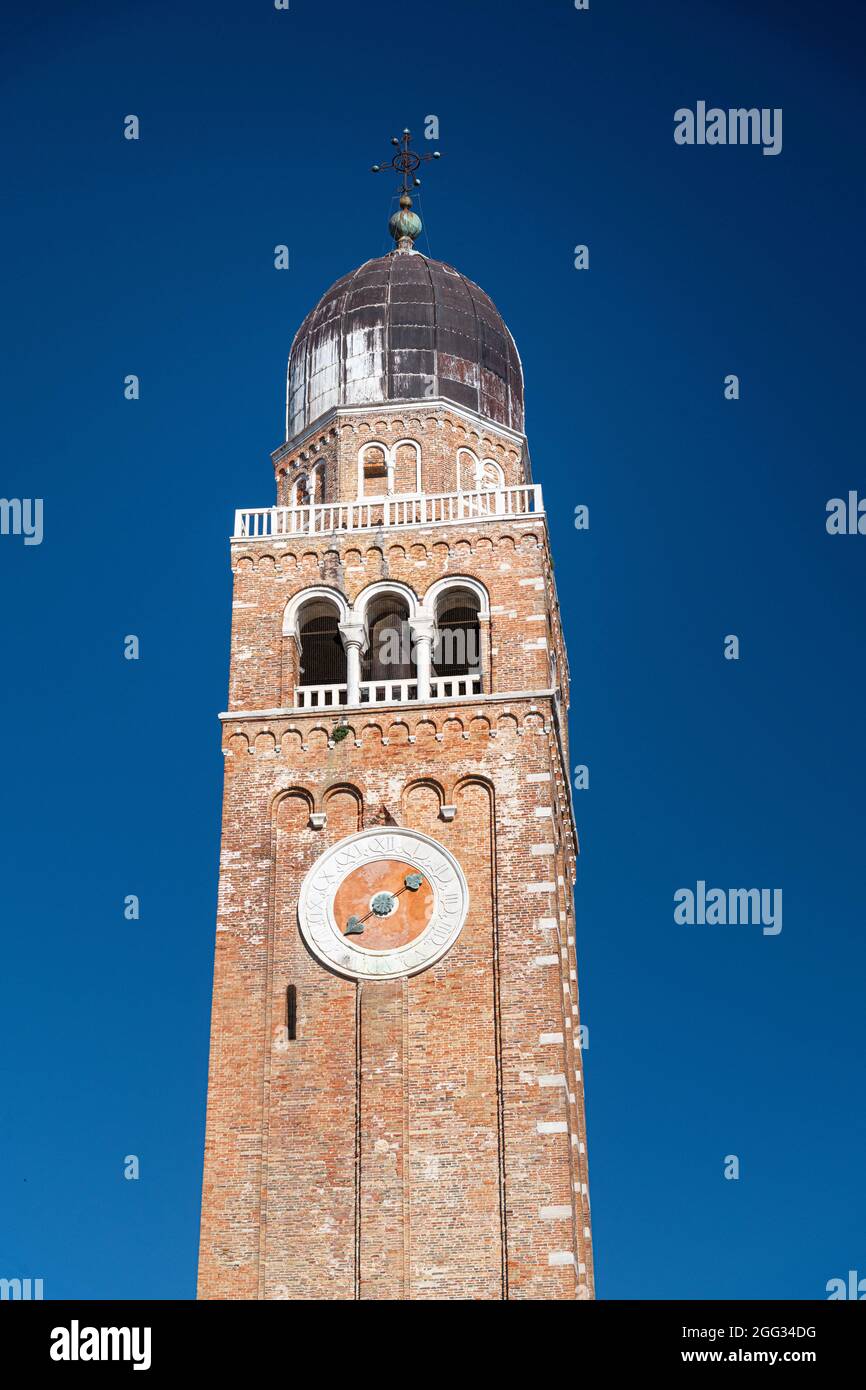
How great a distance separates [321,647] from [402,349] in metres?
9.02

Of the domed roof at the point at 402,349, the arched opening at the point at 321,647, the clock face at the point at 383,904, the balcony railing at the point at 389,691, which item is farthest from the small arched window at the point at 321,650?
the domed roof at the point at 402,349

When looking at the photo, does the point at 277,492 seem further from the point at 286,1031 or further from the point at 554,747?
the point at 286,1031

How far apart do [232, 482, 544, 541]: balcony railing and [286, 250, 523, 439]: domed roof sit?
4.27 metres

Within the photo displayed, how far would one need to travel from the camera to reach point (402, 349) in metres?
59.5

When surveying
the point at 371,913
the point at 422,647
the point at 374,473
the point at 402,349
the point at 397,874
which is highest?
the point at 402,349

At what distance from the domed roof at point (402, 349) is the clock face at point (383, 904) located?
1377 cm

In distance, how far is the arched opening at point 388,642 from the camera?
54438 mm

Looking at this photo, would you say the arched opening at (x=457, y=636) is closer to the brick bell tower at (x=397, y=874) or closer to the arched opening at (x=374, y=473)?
the brick bell tower at (x=397, y=874)

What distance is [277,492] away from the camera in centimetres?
5978

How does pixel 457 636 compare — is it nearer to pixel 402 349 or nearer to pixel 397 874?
pixel 397 874

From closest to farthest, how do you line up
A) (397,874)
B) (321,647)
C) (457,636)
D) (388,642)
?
(397,874) → (457,636) → (388,642) → (321,647)

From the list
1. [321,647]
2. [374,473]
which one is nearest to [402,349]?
[374,473]
